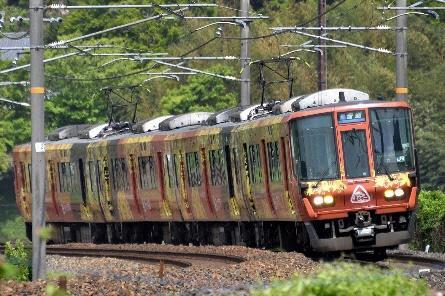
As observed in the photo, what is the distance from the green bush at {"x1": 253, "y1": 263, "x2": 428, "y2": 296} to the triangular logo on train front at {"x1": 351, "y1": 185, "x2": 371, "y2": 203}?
44.1 feet

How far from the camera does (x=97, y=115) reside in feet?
240

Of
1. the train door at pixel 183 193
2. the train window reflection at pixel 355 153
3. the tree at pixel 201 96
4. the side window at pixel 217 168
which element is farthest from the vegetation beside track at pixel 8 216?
the train window reflection at pixel 355 153

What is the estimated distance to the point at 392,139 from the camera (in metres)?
24.5

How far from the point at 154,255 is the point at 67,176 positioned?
10337 mm

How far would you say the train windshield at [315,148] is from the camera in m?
24.3

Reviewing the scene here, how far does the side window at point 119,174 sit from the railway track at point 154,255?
8.33 ft

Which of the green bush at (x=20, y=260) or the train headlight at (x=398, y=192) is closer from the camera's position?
the green bush at (x=20, y=260)

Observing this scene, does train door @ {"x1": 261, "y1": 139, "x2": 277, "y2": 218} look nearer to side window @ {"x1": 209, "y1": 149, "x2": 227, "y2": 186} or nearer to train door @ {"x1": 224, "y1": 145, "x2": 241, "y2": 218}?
train door @ {"x1": 224, "y1": 145, "x2": 241, "y2": 218}

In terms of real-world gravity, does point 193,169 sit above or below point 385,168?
above

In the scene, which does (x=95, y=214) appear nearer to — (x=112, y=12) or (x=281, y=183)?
(x=281, y=183)

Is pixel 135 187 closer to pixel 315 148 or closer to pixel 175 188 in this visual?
pixel 175 188

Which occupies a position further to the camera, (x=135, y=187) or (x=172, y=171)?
(x=135, y=187)

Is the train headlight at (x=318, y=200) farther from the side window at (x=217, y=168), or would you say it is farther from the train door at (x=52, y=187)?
the train door at (x=52, y=187)

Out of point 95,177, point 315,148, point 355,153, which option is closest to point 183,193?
point 95,177
